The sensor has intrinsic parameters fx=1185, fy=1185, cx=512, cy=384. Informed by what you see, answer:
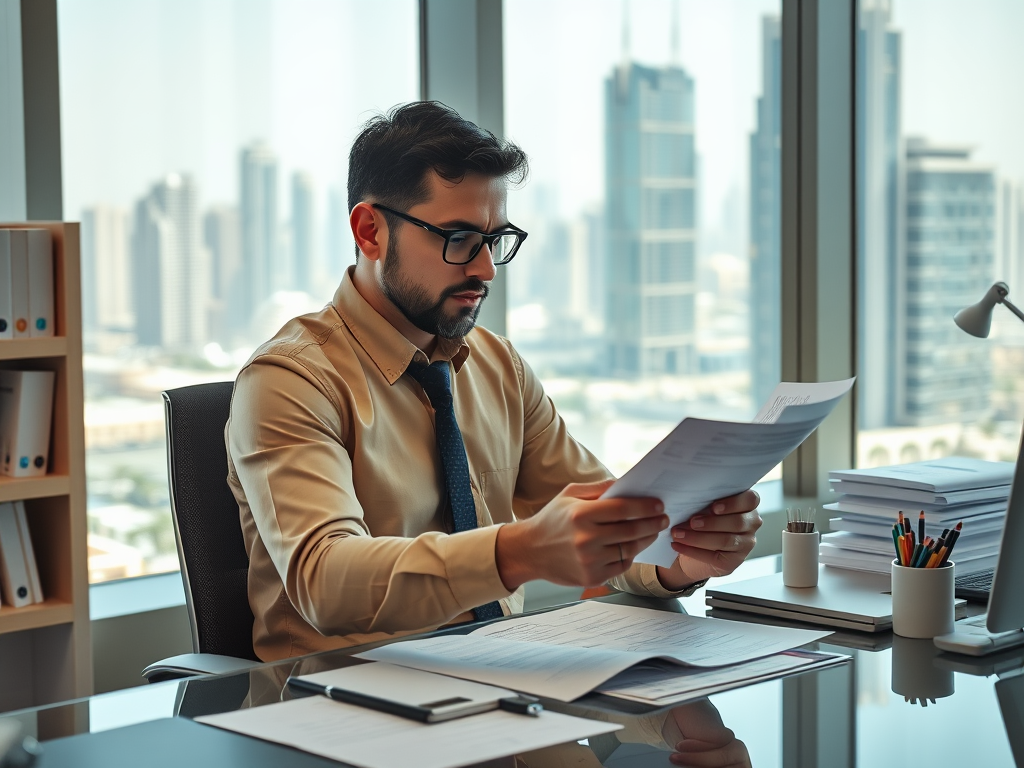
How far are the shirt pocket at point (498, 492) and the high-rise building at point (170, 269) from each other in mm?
1027

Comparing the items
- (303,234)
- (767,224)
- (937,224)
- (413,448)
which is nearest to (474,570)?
(413,448)

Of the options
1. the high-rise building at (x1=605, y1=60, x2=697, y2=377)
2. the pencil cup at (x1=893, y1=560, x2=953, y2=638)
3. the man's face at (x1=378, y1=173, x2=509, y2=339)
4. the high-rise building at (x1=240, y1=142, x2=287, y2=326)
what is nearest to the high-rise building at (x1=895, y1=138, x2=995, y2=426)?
the high-rise building at (x1=605, y1=60, x2=697, y2=377)

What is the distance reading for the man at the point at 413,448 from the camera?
4.66 ft

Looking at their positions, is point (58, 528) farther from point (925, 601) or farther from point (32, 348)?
point (925, 601)

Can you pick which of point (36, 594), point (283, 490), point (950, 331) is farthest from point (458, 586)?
point (950, 331)

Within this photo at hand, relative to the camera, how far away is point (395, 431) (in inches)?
73.3

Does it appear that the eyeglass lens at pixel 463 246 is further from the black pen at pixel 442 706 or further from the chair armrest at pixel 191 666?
the black pen at pixel 442 706

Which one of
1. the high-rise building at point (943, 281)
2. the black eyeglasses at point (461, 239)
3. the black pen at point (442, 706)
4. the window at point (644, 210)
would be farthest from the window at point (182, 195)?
the high-rise building at point (943, 281)

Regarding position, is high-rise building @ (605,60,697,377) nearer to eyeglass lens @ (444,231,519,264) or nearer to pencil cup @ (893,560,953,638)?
eyeglass lens @ (444,231,519,264)

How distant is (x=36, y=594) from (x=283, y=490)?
37.0 inches

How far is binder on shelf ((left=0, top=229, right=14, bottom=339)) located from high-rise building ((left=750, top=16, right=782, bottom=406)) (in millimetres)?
2464

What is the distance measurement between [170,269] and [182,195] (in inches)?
6.7

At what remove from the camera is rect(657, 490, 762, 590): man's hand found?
158cm

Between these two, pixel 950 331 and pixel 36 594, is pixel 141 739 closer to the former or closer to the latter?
pixel 36 594
